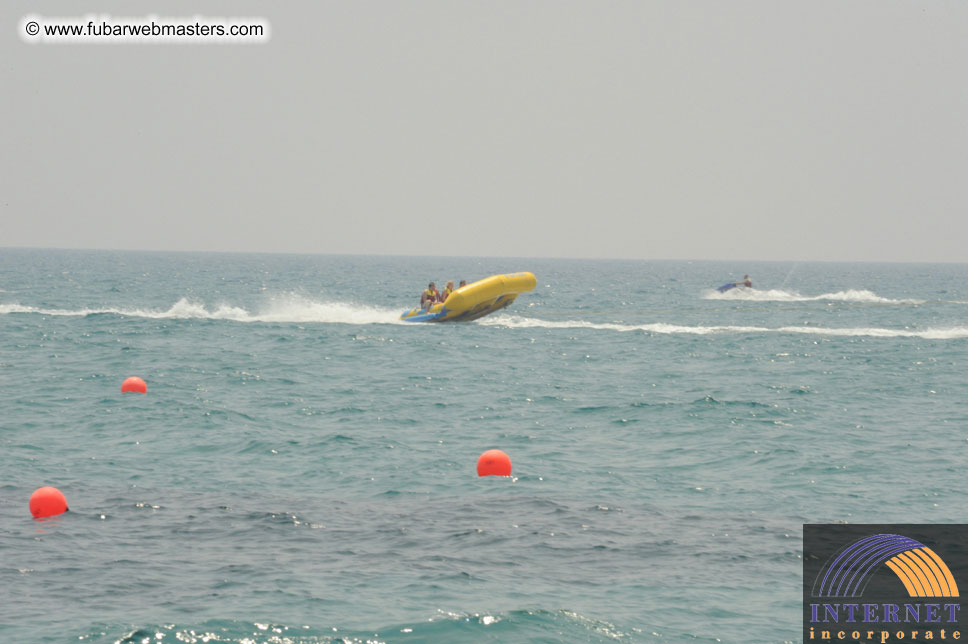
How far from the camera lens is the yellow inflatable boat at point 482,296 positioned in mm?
29828

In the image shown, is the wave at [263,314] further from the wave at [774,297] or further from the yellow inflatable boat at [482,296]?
the wave at [774,297]

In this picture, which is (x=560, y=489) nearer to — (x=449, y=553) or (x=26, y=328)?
(x=449, y=553)

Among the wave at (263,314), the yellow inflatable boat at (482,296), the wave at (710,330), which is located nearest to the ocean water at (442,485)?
the yellow inflatable boat at (482,296)

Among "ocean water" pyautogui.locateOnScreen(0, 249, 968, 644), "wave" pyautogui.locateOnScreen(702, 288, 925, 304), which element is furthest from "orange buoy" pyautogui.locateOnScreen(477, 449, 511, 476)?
"wave" pyautogui.locateOnScreen(702, 288, 925, 304)

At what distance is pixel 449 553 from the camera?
972cm

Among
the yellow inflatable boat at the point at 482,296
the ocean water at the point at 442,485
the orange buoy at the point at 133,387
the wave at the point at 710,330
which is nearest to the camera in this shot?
the ocean water at the point at 442,485

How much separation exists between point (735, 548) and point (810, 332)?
2848cm

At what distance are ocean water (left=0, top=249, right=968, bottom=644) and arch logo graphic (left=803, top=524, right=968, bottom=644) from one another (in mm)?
257

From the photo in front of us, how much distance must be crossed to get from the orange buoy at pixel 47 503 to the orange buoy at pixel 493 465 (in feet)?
16.5

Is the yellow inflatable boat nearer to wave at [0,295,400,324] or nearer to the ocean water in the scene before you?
the ocean water

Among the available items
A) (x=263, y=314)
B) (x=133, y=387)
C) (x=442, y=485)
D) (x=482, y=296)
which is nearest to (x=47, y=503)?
(x=442, y=485)

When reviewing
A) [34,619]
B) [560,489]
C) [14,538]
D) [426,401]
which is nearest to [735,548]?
[560,489]

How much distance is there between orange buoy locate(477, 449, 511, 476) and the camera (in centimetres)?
1300

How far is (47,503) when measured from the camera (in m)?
10.8
